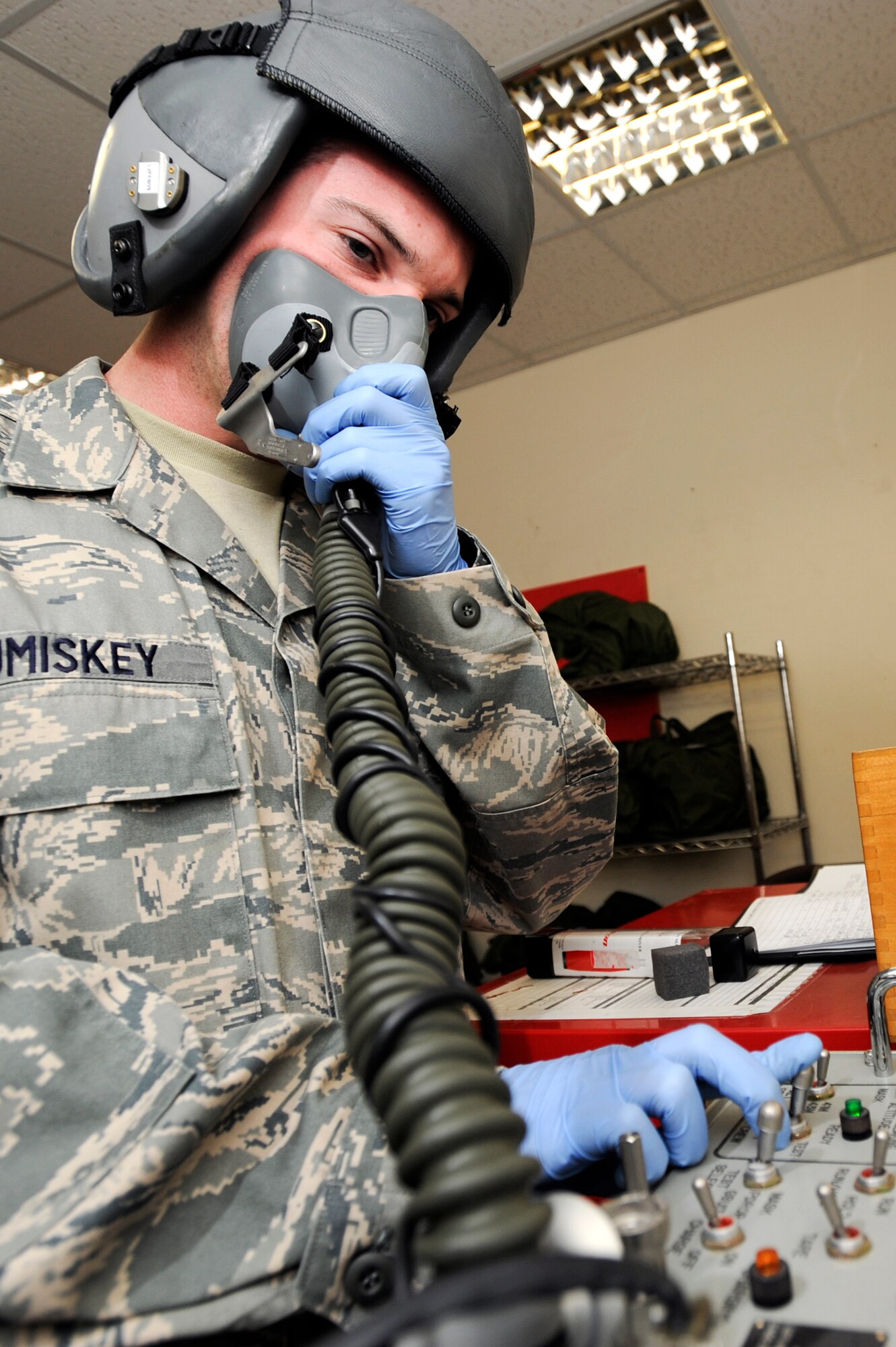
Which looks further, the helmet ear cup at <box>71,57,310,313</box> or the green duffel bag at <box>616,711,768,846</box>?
the green duffel bag at <box>616,711,768,846</box>

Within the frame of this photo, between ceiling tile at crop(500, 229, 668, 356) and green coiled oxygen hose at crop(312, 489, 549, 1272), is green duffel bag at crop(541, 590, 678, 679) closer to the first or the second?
ceiling tile at crop(500, 229, 668, 356)

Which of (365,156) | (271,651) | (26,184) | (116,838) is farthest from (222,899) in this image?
(26,184)

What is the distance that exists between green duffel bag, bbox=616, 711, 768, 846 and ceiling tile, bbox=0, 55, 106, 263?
95.9 inches

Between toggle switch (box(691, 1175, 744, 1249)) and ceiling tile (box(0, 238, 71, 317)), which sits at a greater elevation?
ceiling tile (box(0, 238, 71, 317))

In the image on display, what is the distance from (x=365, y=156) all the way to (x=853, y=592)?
278 cm

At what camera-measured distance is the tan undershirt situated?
109 centimetres

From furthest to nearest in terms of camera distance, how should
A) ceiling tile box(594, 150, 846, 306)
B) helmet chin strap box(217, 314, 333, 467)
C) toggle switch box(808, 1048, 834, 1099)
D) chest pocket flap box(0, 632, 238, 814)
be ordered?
ceiling tile box(594, 150, 846, 306) < helmet chin strap box(217, 314, 333, 467) < chest pocket flap box(0, 632, 238, 814) < toggle switch box(808, 1048, 834, 1099)

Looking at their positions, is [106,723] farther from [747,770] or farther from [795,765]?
[795,765]

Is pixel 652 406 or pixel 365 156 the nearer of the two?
pixel 365 156

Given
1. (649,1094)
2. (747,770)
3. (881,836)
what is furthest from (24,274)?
(649,1094)

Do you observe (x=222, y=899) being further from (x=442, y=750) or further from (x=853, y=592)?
(x=853, y=592)

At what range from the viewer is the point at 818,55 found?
2395 millimetres

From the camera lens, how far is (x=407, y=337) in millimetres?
979

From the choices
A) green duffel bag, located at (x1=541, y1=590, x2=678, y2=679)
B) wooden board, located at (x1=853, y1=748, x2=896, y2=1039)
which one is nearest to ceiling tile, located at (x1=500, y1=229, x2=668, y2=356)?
green duffel bag, located at (x1=541, y1=590, x2=678, y2=679)
